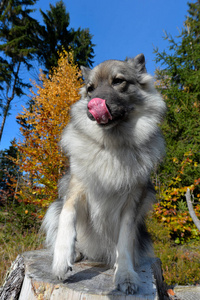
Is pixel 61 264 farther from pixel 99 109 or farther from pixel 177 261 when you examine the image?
pixel 177 261

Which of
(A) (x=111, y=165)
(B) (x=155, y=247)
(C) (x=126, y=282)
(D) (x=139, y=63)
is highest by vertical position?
(D) (x=139, y=63)

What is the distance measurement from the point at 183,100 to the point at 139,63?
5465mm

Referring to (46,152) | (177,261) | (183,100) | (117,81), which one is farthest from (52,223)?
(183,100)

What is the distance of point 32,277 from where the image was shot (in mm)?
1668

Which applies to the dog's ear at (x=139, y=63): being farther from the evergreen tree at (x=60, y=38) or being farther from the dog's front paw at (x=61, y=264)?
the evergreen tree at (x=60, y=38)

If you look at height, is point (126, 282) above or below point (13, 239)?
below

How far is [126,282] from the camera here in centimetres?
162

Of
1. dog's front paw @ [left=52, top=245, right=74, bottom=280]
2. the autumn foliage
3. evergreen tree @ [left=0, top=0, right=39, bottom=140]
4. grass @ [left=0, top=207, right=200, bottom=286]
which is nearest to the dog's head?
dog's front paw @ [left=52, top=245, right=74, bottom=280]

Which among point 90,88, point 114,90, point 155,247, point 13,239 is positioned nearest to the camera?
point 114,90

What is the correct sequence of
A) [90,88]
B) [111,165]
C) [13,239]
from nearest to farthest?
1. [111,165]
2. [90,88]
3. [13,239]

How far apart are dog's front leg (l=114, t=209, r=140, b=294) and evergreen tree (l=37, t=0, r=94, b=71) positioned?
15.3 meters

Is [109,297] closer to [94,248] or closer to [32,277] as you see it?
[32,277]

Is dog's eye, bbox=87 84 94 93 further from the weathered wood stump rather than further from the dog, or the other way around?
the weathered wood stump

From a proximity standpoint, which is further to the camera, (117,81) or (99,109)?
(117,81)
